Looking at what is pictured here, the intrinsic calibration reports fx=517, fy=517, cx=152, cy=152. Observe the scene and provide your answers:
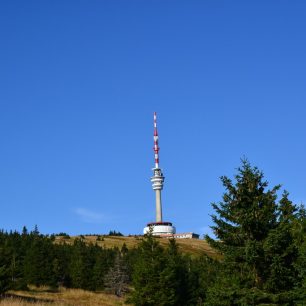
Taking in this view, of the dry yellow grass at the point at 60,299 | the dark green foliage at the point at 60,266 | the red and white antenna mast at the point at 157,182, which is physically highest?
the red and white antenna mast at the point at 157,182

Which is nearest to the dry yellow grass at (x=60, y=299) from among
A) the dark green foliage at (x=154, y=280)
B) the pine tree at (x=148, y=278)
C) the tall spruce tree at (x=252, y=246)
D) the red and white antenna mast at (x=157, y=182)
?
the pine tree at (x=148, y=278)

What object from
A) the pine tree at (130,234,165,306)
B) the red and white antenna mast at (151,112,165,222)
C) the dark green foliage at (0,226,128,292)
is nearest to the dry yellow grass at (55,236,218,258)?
the red and white antenna mast at (151,112,165,222)

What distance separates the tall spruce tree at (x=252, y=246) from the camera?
66.5ft

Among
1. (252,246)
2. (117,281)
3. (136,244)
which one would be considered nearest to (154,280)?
(252,246)

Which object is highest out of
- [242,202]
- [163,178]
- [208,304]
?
[163,178]

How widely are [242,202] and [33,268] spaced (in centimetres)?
4034

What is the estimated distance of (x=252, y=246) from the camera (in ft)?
66.5

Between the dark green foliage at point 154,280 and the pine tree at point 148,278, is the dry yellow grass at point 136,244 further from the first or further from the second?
the pine tree at point 148,278

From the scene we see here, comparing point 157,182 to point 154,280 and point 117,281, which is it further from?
point 154,280

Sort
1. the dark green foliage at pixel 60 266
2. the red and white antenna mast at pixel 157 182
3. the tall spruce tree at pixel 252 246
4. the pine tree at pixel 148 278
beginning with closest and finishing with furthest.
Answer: the tall spruce tree at pixel 252 246 → the pine tree at pixel 148 278 → the dark green foliage at pixel 60 266 → the red and white antenna mast at pixel 157 182

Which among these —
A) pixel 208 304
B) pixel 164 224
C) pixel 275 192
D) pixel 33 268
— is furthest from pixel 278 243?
pixel 164 224

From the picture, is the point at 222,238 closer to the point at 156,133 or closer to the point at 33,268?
the point at 33,268

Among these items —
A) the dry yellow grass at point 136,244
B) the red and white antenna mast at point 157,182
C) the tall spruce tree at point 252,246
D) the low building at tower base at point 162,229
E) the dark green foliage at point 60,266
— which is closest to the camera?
the tall spruce tree at point 252,246

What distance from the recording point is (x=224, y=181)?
22406 mm
